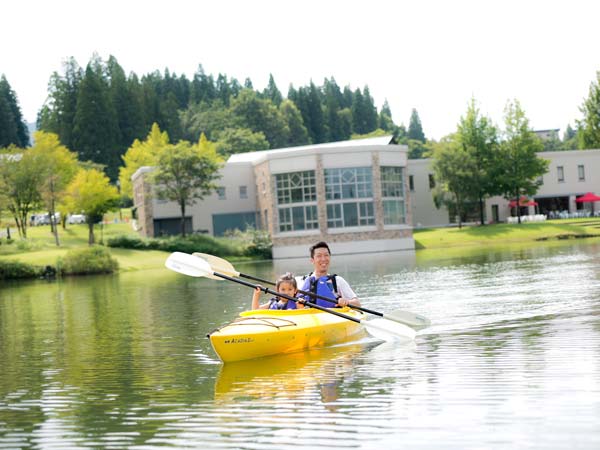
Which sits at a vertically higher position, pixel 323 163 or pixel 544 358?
pixel 323 163

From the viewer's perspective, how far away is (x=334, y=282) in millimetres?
14773

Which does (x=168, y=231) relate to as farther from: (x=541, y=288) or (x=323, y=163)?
(x=541, y=288)

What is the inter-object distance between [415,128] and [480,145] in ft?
411

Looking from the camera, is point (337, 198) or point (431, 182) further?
point (431, 182)

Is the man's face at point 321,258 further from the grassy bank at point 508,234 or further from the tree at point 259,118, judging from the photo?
the tree at point 259,118

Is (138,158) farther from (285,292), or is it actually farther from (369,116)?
(285,292)

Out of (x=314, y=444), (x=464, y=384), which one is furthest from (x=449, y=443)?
(x=464, y=384)

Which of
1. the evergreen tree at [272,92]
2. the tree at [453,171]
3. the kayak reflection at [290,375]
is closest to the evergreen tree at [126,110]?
the evergreen tree at [272,92]

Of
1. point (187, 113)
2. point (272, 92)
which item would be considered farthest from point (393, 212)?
point (272, 92)

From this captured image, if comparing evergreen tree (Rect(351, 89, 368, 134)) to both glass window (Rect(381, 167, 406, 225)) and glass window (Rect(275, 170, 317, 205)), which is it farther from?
glass window (Rect(275, 170, 317, 205))

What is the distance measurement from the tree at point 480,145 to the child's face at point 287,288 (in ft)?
191

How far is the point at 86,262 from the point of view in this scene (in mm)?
49875

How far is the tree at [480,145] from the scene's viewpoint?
71438mm

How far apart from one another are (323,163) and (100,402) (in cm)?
5083
